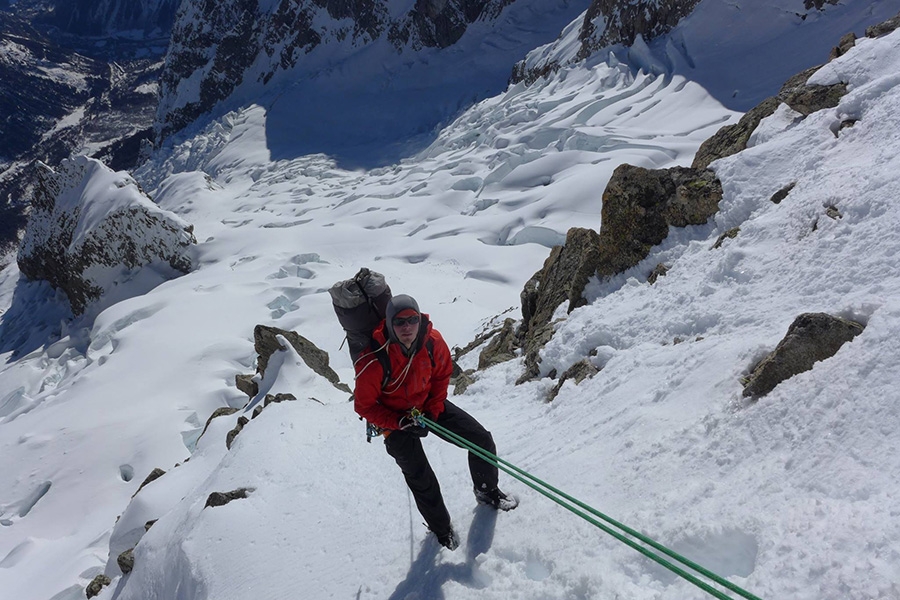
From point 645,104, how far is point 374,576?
80.6 ft

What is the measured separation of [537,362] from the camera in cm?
589

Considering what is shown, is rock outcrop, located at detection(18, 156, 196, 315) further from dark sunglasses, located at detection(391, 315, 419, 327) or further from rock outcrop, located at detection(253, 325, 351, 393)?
dark sunglasses, located at detection(391, 315, 419, 327)

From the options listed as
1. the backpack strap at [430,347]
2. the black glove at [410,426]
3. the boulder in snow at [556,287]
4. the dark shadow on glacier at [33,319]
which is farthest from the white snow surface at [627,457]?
the dark shadow on glacier at [33,319]

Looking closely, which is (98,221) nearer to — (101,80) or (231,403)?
(231,403)

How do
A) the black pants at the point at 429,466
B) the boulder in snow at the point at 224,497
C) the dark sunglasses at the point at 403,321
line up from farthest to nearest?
the boulder in snow at the point at 224,497 → the black pants at the point at 429,466 → the dark sunglasses at the point at 403,321

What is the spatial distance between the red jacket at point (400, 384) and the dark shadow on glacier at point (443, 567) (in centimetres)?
72

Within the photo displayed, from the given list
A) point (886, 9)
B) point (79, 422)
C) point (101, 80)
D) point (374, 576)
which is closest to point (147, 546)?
point (374, 576)

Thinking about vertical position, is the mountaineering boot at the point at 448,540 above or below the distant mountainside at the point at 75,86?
below

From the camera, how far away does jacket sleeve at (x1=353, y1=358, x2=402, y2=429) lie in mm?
2936

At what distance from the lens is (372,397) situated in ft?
9.75

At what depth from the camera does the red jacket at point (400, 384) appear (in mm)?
2941

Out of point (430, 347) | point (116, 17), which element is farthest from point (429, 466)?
point (116, 17)

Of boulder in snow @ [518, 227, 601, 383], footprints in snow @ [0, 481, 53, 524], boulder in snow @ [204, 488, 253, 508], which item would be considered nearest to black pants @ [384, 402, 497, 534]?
boulder in snow @ [204, 488, 253, 508]

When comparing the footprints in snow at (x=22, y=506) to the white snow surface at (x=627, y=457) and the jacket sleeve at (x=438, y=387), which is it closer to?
the white snow surface at (x=627, y=457)
